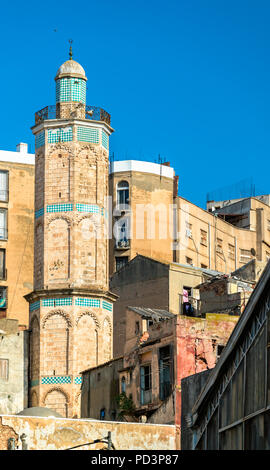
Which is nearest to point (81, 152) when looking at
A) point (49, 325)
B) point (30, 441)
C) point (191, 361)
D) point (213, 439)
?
point (49, 325)

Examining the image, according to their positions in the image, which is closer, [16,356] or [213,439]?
[213,439]

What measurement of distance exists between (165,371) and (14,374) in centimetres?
945

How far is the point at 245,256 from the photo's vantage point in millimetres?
84125

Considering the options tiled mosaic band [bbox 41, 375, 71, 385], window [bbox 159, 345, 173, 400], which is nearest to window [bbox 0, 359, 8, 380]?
tiled mosaic band [bbox 41, 375, 71, 385]

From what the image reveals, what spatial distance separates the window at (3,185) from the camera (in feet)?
254

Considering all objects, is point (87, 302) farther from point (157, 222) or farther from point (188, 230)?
point (188, 230)

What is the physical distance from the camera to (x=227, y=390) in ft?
96.5

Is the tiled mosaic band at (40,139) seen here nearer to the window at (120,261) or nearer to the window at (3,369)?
the window at (3,369)

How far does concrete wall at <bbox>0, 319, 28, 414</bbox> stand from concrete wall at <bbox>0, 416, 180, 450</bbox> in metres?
10.5

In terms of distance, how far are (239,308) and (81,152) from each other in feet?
33.8

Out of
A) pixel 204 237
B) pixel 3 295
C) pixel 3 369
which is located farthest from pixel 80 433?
pixel 204 237

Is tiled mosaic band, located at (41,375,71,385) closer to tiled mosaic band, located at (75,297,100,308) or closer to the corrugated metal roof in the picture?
tiled mosaic band, located at (75,297,100,308)

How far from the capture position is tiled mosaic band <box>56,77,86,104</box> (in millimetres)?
61344
